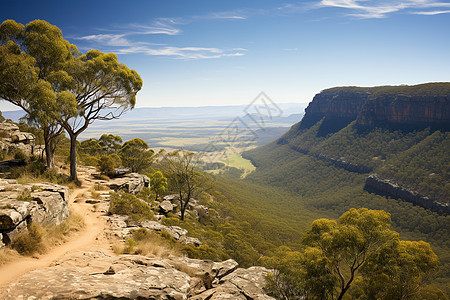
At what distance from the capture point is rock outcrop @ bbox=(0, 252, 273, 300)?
5.89m

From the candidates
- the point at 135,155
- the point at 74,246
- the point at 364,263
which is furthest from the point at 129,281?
the point at 135,155

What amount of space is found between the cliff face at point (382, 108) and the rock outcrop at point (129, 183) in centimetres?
11386

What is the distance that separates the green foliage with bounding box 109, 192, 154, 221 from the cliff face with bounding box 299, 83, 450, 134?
379 feet

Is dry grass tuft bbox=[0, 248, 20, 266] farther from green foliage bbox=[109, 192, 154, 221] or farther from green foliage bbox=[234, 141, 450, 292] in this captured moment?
green foliage bbox=[234, 141, 450, 292]

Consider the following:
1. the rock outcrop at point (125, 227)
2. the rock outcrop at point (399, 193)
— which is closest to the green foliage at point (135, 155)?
the rock outcrop at point (125, 227)

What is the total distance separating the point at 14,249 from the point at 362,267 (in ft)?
51.3

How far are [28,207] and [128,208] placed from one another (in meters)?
6.99

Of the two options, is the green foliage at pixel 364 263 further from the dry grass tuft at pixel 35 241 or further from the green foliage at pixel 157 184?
the green foliage at pixel 157 184

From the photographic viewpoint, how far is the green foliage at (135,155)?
3409 centimetres

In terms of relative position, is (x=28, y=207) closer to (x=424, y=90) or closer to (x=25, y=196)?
(x=25, y=196)

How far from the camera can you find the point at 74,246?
32.4 feet

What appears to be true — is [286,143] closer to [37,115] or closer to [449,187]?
[449,187]

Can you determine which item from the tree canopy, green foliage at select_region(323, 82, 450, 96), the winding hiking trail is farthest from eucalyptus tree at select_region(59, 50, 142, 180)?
green foliage at select_region(323, 82, 450, 96)

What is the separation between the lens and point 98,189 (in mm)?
18391
